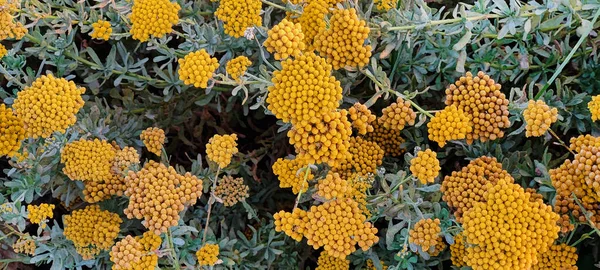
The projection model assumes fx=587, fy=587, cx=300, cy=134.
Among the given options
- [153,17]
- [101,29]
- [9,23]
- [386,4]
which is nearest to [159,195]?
[153,17]

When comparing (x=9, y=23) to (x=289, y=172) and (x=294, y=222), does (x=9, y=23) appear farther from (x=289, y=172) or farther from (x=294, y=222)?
(x=294, y=222)

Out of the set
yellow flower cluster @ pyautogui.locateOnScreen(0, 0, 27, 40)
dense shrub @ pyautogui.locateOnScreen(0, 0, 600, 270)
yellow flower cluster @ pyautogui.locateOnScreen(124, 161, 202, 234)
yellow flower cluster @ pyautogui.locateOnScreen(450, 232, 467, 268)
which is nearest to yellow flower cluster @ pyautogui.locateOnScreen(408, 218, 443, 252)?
dense shrub @ pyautogui.locateOnScreen(0, 0, 600, 270)

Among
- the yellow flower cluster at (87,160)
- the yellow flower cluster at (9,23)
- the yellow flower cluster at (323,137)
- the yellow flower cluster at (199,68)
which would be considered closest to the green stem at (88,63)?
the yellow flower cluster at (9,23)

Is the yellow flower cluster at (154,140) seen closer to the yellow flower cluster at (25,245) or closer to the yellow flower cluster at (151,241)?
the yellow flower cluster at (151,241)

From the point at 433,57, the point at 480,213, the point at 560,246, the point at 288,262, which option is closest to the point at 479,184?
the point at 480,213

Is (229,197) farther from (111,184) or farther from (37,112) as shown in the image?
(37,112)

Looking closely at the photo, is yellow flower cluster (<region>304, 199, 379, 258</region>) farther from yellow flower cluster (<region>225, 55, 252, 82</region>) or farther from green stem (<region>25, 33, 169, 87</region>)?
green stem (<region>25, 33, 169, 87</region>)
